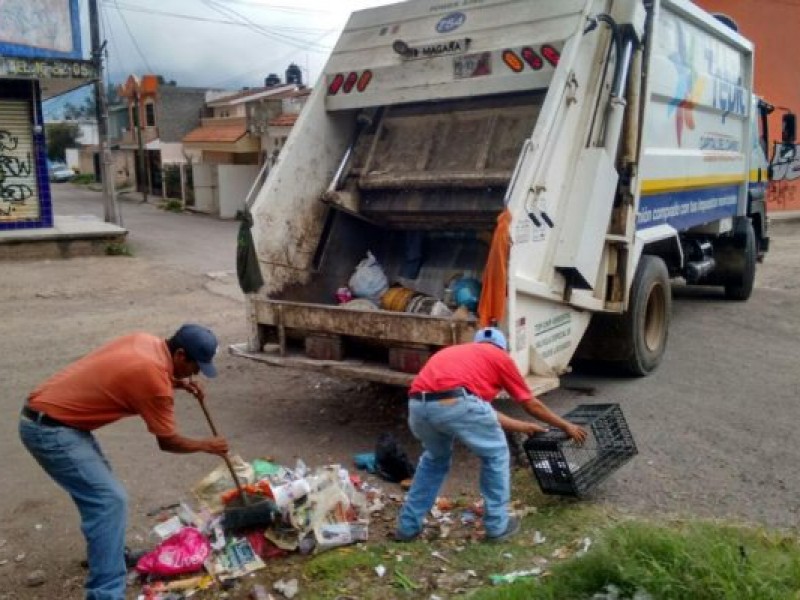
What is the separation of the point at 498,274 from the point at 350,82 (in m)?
2.18

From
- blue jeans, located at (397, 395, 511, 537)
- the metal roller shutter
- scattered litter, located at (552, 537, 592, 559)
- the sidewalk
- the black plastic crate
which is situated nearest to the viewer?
scattered litter, located at (552, 537, 592, 559)

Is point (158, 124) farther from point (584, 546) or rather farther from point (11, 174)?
point (584, 546)

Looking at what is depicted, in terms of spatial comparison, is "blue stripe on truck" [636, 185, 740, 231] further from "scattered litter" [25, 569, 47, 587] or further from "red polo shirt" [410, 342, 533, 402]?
"scattered litter" [25, 569, 47, 587]

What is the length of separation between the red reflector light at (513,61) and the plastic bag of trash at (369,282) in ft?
5.47

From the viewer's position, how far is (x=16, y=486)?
14.5 feet

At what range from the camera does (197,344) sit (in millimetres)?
3154

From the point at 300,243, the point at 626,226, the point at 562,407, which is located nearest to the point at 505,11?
the point at 626,226

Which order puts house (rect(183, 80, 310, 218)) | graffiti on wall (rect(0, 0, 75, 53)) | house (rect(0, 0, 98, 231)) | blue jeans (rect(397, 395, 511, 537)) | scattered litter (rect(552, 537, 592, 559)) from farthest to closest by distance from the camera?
house (rect(183, 80, 310, 218)) → house (rect(0, 0, 98, 231)) → graffiti on wall (rect(0, 0, 75, 53)) → blue jeans (rect(397, 395, 511, 537)) → scattered litter (rect(552, 537, 592, 559))

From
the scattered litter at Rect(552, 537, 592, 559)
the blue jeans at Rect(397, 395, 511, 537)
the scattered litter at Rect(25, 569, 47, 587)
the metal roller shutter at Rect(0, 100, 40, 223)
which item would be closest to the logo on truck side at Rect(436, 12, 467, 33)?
the blue jeans at Rect(397, 395, 511, 537)

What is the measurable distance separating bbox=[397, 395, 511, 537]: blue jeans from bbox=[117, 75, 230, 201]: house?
26.8m

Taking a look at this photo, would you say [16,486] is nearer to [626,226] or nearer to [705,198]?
[626,226]

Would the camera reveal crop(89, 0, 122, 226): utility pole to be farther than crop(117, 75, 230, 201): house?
No

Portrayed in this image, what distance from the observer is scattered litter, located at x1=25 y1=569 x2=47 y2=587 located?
3442mm

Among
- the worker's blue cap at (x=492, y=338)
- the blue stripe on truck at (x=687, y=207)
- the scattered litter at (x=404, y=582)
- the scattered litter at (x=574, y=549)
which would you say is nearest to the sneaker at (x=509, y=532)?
the scattered litter at (x=574, y=549)
